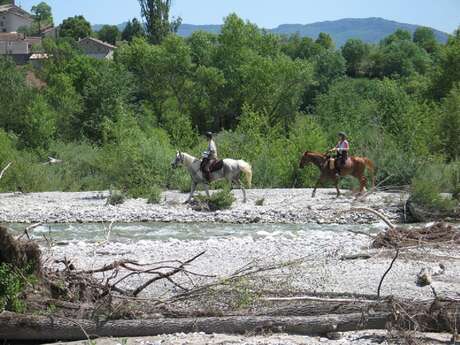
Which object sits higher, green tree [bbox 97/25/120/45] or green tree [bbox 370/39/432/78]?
green tree [bbox 97/25/120/45]

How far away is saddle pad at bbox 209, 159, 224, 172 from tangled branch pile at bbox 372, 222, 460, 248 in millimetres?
9388

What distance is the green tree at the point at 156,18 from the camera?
7338 centimetres

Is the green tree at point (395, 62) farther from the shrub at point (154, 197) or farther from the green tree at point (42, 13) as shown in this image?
the green tree at point (42, 13)

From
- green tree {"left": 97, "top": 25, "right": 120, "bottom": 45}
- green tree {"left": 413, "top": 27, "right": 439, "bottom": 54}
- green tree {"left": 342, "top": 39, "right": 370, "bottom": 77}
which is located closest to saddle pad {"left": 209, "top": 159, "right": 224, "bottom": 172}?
green tree {"left": 342, "top": 39, "right": 370, "bottom": 77}

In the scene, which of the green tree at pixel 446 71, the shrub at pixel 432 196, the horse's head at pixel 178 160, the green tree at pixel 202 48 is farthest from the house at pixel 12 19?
the shrub at pixel 432 196

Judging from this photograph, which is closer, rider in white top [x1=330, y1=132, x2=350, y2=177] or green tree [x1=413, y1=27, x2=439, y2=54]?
rider in white top [x1=330, y1=132, x2=350, y2=177]

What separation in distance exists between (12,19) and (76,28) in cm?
4082

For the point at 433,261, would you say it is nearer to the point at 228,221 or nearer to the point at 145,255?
the point at 145,255

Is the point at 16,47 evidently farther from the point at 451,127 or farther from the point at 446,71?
the point at 451,127

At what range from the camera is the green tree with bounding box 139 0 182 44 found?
73.4 metres

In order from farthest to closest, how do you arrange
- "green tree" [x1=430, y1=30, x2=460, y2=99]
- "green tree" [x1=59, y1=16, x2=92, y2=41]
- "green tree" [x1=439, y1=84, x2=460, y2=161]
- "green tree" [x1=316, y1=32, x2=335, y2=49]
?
1. "green tree" [x1=59, y1=16, x2=92, y2=41]
2. "green tree" [x1=316, y1=32, x2=335, y2=49]
3. "green tree" [x1=430, y1=30, x2=460, y2=99]
4. "green tree" [x1=439, y1=84, x2=460, y2=161]

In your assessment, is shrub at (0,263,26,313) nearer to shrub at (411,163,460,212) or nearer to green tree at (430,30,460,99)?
shrub at (411,163,460,212)

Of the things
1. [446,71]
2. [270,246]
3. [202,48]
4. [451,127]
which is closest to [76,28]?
[202,48]

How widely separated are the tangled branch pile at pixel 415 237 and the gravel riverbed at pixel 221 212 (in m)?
4.88
